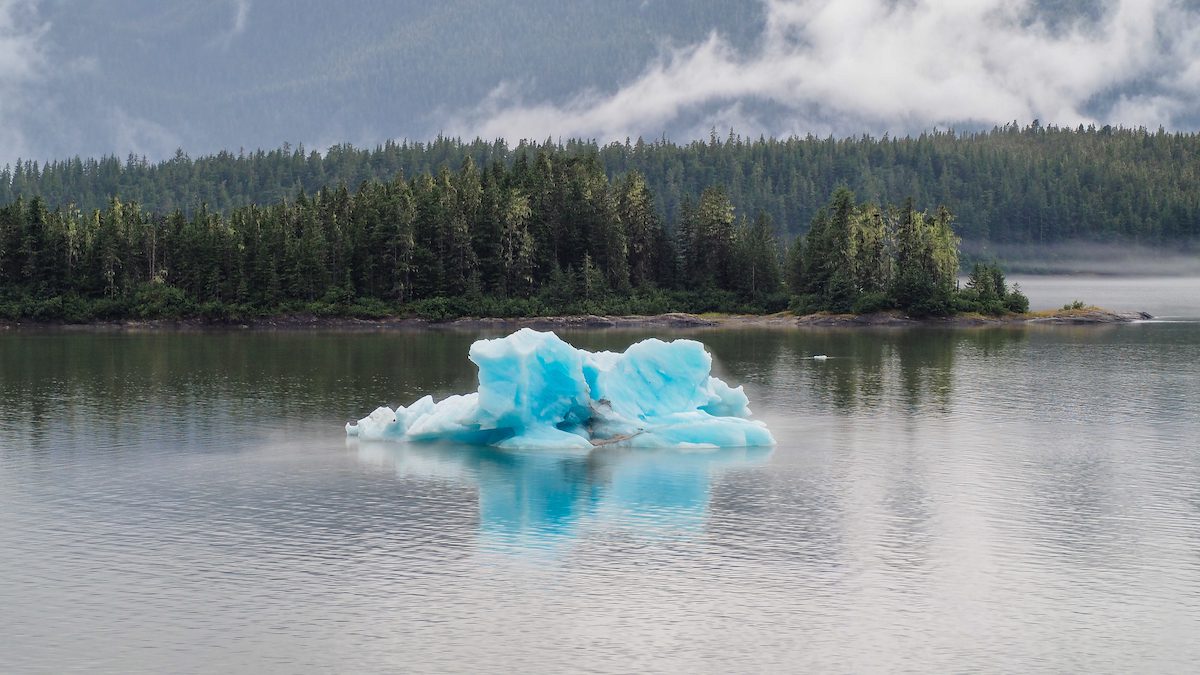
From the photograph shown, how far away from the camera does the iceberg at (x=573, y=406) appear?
49594 mm

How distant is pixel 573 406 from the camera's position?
52.3 m

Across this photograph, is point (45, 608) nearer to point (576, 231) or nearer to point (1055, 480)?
point (1055, 480)

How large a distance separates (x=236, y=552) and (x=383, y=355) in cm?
7183

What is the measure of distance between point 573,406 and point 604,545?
17.7 m

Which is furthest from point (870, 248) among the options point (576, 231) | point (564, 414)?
point (564, 414)

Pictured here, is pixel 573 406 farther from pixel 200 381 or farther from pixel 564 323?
pixel 564 323

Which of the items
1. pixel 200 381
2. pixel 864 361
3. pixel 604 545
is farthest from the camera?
pixel 864 361

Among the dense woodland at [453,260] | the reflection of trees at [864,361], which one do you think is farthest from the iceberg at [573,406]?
the dense woodland at [453,260]

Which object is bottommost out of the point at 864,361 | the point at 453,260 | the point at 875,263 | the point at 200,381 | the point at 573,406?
the point at 200,381

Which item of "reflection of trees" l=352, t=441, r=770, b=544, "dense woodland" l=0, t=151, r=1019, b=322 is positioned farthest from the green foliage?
"reflection of trees" l=352, t=441, r=770, b=544

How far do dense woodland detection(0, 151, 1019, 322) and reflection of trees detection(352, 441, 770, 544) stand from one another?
10493 cm

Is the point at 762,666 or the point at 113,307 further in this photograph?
the point at 113,307

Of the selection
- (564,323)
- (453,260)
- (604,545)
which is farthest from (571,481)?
(453,260)

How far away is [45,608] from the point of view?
28.7m
